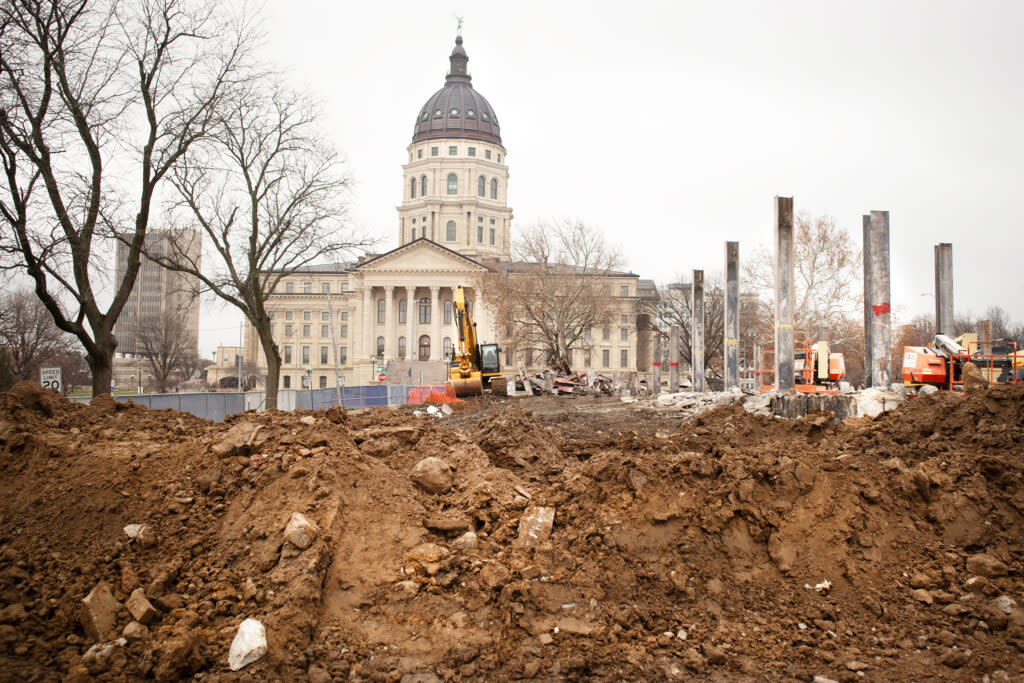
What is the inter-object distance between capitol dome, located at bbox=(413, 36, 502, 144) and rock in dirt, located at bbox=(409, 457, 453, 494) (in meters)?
86.0

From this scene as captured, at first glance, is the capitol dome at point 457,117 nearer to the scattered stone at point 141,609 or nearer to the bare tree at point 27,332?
the bare tree at point 27,332

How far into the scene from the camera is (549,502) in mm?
5930

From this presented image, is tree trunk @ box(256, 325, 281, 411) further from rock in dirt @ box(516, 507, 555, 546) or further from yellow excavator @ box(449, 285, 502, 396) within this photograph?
rock in dirt @ box(516, 507, 555, 546)

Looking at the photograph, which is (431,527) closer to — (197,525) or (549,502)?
(549,502)

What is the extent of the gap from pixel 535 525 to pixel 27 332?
3872 cm

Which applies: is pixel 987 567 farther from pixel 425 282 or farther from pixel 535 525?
pixel 425 282

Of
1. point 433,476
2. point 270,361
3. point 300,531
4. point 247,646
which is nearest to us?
point 247,646

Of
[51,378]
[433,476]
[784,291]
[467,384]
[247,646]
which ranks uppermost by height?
[784,291]

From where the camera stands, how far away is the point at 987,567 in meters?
5.13

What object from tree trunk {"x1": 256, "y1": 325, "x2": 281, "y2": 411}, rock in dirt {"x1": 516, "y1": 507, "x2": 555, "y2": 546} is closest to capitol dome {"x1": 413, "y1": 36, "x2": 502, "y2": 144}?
tree trunk {"x1": 256, "y1": 325, "x2": 281, "y2": 411}

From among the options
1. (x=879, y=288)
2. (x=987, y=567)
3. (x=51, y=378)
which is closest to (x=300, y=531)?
(x=987, y=567)

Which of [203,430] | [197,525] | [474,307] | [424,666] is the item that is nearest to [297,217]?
[203,430]

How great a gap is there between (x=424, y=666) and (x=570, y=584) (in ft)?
4.02

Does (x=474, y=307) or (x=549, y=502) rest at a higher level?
(x=474, y=307)
